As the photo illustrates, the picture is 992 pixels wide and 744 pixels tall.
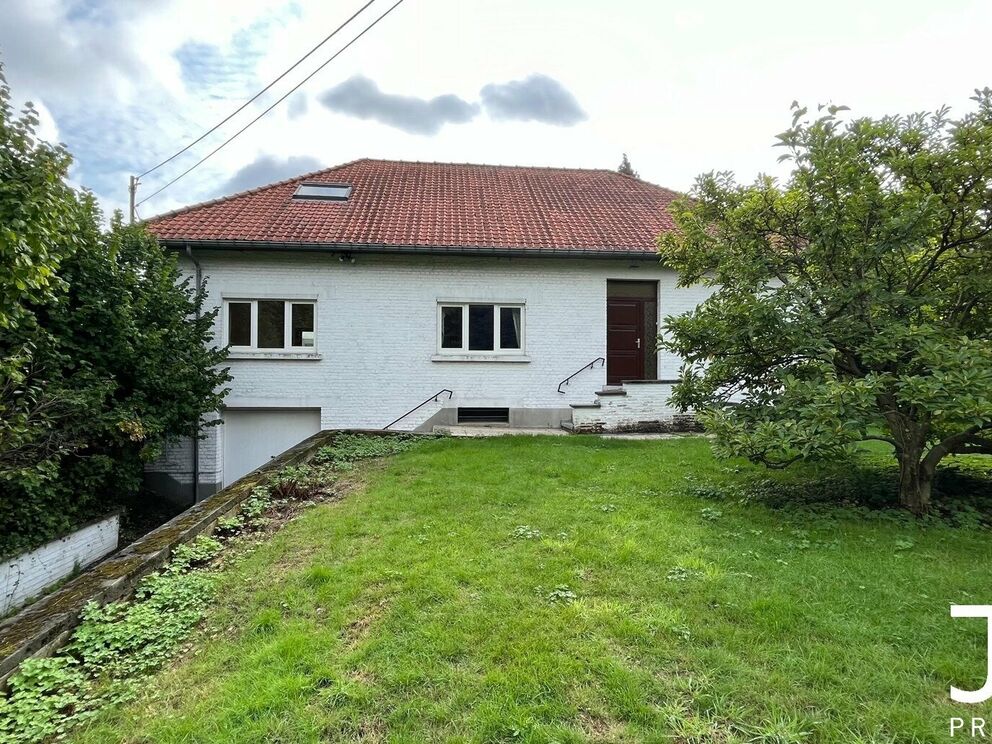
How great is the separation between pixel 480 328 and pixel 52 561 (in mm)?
7243

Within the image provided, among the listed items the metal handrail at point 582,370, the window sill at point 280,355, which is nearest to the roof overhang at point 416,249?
the window sill at point 280,355

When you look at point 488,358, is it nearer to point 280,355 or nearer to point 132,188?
point 280,355

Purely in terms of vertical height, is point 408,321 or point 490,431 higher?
point 408,321

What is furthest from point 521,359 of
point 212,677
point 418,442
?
point 212,677

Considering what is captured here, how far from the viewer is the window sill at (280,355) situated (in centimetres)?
938

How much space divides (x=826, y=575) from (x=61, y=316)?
836 centimetres

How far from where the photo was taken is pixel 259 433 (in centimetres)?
967

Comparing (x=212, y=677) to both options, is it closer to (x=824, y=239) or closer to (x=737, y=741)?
(x=737, y=741)

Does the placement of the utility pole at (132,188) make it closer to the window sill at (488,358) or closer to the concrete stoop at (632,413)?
the window sill at (488,358)

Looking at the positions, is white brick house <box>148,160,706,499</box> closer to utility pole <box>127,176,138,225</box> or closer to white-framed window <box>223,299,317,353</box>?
white-framed window <box>223,299,317,353</box>

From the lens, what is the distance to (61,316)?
20.1ft

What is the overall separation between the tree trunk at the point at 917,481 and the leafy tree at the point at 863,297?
0.01 metres

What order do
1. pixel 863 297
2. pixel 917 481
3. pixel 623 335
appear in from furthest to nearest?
pixel 623 335
pixel 917 481
pixel 863 297

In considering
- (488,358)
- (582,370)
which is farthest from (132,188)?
(582,370)
